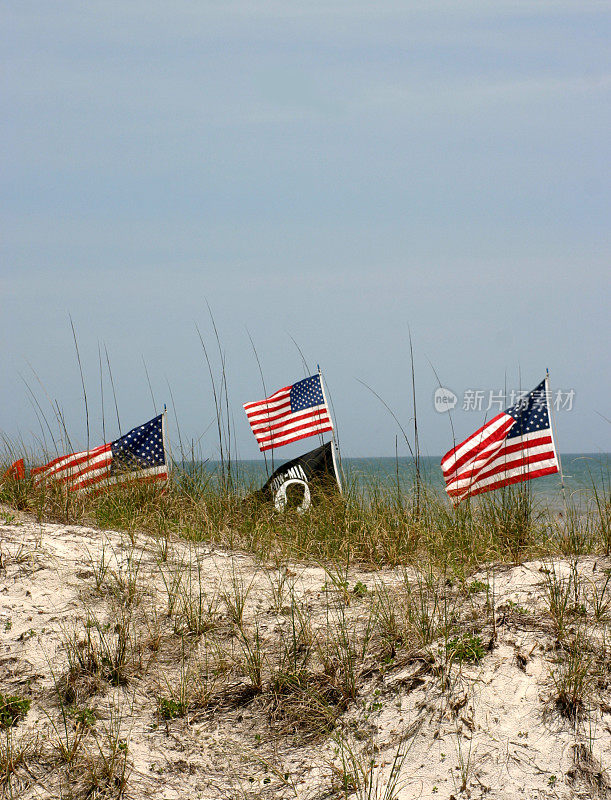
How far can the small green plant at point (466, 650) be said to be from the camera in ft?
11.6

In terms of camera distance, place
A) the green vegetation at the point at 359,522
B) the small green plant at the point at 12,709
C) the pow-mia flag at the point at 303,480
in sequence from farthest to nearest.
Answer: the pow-mia flag at the point at 303,480
the green vegetation at the point at 359,522
the small green plant at the point at 12,709

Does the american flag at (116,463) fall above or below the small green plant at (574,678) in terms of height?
above

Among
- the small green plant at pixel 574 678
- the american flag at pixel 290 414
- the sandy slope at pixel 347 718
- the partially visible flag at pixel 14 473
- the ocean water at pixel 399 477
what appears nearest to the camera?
the sandy slope at pixel 347 718

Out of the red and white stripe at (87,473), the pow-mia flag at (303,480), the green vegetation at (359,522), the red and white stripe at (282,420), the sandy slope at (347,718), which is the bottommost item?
the sandy slope at (347,718)

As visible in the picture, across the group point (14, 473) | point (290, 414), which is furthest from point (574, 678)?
point (290, 414)

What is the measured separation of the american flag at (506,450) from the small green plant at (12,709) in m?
4.33

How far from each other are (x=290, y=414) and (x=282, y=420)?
0.14 m

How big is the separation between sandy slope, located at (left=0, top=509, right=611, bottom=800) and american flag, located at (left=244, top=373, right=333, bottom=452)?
4.26 metres

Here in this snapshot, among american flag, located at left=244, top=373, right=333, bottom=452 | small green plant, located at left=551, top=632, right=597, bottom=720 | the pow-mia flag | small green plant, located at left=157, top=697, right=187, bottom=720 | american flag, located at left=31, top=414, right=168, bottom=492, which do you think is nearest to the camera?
small green plant, located at left=551, top=632, right=597, bottom=720

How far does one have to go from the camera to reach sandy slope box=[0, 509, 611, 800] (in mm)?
3045

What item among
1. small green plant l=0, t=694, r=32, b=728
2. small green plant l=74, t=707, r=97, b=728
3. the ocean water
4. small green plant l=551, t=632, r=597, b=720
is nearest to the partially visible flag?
the ocean water

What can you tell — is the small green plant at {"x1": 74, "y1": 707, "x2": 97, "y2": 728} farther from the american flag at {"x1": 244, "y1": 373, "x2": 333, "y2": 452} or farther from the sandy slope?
the american flag at {"x1": 244, "y1": 373, "x2": 333, "y2": 452}

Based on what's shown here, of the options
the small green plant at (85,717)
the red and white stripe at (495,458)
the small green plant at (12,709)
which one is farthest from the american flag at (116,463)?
the small green plant at (85,717)

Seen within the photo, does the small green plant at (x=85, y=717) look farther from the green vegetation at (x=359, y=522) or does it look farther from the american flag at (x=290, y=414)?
the american flag at (x=290, y=414)
